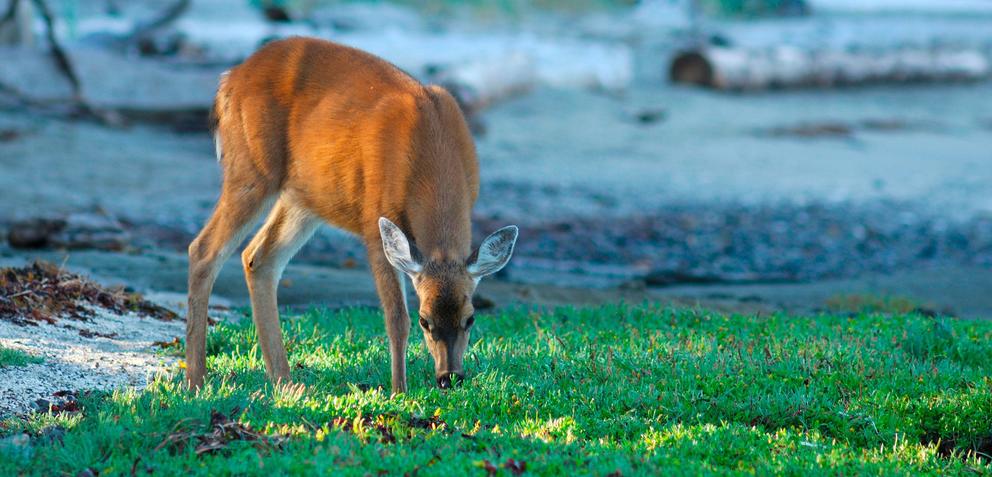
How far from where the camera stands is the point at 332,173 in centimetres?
732

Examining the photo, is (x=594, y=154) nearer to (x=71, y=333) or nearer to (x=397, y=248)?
(x=71, y=333)

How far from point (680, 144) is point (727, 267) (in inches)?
325

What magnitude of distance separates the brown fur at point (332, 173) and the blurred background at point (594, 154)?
101 inches

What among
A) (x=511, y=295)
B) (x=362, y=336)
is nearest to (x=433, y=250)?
(x=362, y=336)

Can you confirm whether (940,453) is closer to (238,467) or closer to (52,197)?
(238,467)

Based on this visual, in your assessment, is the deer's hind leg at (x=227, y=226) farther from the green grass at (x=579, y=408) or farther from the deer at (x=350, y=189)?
the green grass at (x=579, y=408)

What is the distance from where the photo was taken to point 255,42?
2503 centimetres

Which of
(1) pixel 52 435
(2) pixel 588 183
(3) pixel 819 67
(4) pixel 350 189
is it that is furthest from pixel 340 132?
(3) pixel 819 67

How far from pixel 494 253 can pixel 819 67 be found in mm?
24464

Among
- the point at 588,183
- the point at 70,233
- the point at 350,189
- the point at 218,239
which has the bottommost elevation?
the point at 588,183

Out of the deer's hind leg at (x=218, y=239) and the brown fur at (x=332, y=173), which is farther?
the deer's hind leg at (x=218, y=239)

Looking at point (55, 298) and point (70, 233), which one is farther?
point (70, 233)

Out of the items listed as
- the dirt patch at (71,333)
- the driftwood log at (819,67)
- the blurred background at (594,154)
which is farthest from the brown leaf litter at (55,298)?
the driftwood log at (819,67)

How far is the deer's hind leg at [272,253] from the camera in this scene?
302 inches
